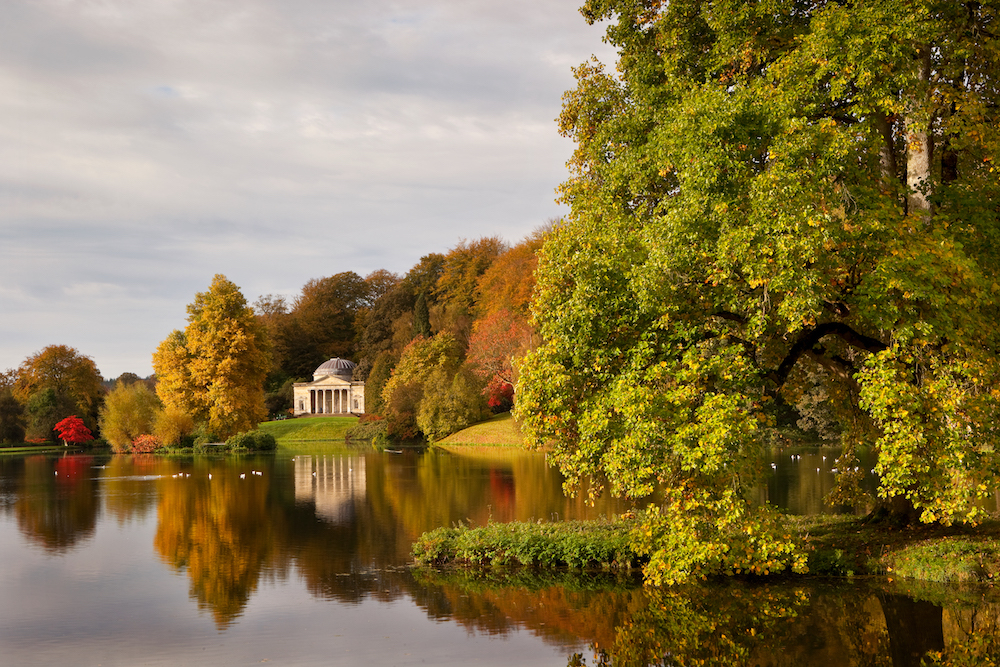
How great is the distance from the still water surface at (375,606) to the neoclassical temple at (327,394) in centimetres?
6715

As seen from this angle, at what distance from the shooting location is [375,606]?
13172mm

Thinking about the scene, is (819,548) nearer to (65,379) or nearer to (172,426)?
(172,426)

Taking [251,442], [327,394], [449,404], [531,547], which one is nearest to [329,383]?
[327,394]

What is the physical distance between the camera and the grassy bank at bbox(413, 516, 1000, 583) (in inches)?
539

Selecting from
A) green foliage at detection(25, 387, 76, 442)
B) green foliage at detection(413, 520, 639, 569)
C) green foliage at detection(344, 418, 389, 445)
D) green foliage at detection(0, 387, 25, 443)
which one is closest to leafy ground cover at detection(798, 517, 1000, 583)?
green foliage at detection(413, 520, 639, 569)

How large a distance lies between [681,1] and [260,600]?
536 inches

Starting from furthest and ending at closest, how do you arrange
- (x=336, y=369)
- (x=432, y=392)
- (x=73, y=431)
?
(x=336, y=369) → (x=73, y=431) → (x=432, y=392)

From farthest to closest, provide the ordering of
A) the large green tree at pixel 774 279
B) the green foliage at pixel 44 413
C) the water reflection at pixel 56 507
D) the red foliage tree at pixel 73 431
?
the green foliage at pixel 44 413
the red foliage tree at pixel 73 431
the water reflection at pixel 56 507
the large green tree at pixel 774 279

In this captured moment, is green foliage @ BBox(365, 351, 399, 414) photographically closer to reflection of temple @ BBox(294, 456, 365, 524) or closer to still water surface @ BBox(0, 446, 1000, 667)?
reflection of temple @ BBox(294, 456, 365, 524)

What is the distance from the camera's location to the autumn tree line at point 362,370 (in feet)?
182

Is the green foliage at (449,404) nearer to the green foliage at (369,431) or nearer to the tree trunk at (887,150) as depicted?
the green foliage at (369,431)

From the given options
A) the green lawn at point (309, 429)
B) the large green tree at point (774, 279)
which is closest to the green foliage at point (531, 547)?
the large green tree at point (774, 279)

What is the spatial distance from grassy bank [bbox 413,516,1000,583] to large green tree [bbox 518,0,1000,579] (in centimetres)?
134

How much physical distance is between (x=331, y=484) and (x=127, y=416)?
113 ft
